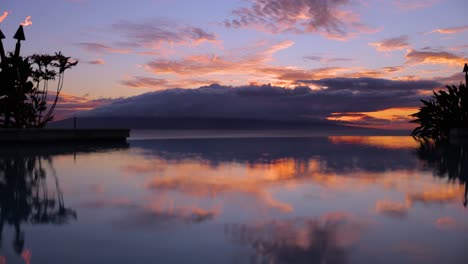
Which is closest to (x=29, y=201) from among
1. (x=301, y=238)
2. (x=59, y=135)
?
(x=301, y=238)

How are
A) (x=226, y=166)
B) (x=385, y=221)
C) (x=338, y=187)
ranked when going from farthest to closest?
(x=226, y=166) → (x=338, y=187) → (x=385, y=221)

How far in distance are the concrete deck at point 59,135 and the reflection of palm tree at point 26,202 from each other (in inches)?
646

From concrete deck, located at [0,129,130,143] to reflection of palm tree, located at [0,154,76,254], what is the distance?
16401mm

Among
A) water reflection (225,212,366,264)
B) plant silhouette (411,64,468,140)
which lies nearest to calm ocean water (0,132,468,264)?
water reflection (225,212,366,264)

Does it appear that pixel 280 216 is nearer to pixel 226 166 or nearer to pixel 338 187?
pixel 338 187

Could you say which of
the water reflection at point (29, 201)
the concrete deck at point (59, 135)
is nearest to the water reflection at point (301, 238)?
the water reflection at point (29, 201)

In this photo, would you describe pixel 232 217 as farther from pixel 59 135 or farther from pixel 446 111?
pixel 446 111

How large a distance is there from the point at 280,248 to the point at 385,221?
2684 millimetres

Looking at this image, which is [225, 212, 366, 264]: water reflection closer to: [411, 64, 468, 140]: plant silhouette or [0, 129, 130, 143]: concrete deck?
[0, 129, 130, 143]: concrete deck

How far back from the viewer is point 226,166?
16906mm

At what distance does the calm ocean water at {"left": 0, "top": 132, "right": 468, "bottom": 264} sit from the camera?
5426 mm

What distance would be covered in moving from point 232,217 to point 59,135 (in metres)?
28.0

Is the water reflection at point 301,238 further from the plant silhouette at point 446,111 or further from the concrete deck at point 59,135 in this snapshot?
the plant silhouette at point 446,111

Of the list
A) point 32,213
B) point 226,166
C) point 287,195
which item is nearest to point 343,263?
point 287,195
